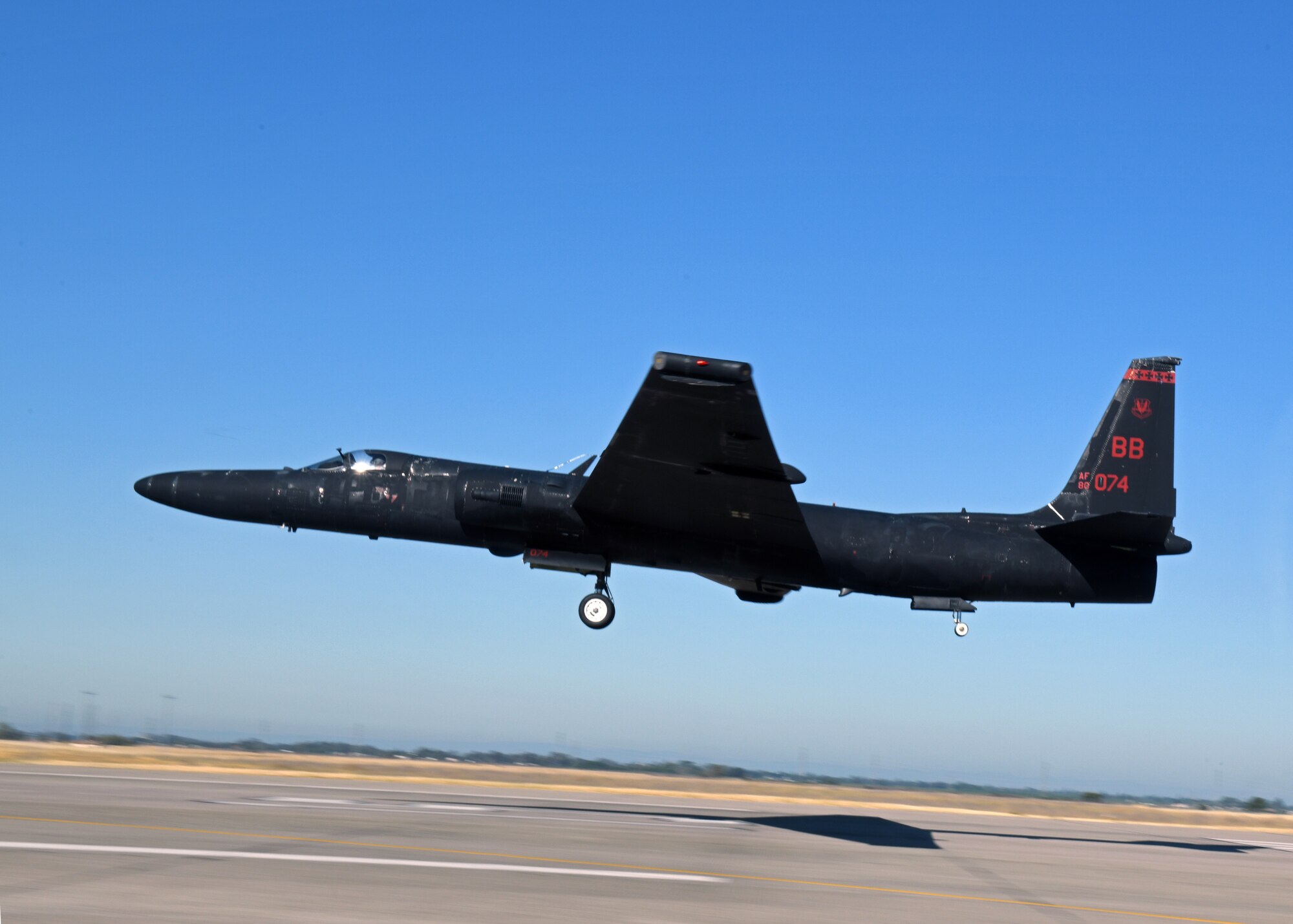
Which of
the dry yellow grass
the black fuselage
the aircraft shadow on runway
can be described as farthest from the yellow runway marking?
the dry yellow grass

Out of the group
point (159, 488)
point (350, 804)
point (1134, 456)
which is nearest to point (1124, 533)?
point (1134, 456)

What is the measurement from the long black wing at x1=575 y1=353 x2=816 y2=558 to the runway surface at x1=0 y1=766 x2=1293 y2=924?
5.60 meters

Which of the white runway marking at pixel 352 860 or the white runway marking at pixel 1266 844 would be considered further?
the white runway marking at pixel 1266 844

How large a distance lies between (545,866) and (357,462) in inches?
441

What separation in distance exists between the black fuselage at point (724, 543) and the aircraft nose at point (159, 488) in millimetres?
2205

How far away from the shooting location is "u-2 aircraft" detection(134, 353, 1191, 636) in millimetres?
21500

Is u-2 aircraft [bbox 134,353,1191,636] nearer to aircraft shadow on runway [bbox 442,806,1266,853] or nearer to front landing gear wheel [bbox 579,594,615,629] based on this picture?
front landing gear wheel [bbox 579,594,615,629]

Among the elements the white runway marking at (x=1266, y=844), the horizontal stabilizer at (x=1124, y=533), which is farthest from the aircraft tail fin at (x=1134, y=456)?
the white runway marking at (x=1266, y=844)

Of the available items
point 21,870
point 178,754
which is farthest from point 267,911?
point 178,754

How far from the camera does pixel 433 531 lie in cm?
2250

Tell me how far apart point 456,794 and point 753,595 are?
8.86 m

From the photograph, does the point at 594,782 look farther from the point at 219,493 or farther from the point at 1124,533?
the point at 1124,533

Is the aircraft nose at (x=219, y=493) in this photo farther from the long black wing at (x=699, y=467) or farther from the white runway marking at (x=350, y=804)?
the long black wing at (x=699, y=467)

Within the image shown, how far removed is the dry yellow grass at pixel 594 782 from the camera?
31859mm
